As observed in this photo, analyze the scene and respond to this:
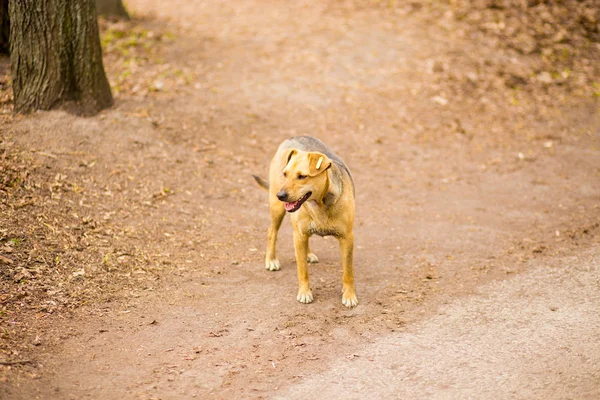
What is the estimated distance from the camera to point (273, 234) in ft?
24.3

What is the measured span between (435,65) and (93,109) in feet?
25.9

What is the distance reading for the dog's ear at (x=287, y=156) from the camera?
6.12 metres

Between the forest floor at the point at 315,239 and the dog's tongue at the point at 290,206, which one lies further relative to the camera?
the dog's tongue at the point at 290,206

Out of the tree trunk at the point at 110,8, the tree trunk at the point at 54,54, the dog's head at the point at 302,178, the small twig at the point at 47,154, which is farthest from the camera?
the tree trunk at the point at 110,8

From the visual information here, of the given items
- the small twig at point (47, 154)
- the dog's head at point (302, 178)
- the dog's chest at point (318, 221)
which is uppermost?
the dog's head at point (302, 178)

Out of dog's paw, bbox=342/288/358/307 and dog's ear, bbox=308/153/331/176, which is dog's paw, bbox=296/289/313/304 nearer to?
dog's paw, bbox=342/288/358/307

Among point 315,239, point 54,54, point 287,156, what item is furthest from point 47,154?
point 287,156

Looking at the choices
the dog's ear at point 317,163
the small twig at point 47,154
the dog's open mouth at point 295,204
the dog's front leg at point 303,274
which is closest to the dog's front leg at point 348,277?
the dog's front leg at point 303,274

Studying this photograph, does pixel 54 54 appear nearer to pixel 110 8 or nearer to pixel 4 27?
pixel 4 27

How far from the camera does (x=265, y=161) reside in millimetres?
10609

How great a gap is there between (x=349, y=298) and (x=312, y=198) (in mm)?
1309

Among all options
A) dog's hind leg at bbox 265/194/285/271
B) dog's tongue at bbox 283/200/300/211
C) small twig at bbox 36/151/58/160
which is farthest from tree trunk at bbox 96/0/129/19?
dog's tongue at bbox 283/200/300/211

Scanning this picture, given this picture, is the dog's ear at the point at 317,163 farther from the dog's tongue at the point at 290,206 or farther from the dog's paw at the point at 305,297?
the dog's paw at the point at 305,297

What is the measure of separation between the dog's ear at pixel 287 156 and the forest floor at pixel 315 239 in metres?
1.58
